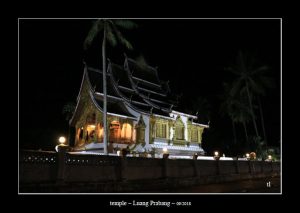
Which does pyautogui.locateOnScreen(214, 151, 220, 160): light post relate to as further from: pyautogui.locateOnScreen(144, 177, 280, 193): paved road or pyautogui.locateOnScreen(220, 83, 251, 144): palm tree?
pyautogui.locateOnScreen(220, 83, 251, 144): palm tree

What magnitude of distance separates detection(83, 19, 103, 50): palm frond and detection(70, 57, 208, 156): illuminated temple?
6.13 m

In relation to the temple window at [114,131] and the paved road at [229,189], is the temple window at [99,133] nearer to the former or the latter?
the temple window at [114,131]

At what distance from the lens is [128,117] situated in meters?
28.0

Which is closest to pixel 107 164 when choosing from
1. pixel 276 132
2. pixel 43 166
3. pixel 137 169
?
pixel 137 169

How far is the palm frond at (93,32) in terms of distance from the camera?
22.1 meters

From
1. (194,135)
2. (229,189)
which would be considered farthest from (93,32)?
(194,135)

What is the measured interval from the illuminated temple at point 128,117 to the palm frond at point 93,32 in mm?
6126

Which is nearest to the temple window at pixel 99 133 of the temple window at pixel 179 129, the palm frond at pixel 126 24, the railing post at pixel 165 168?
the temple window at pixel 179 129

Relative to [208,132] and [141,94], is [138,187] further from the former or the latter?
[208,132]

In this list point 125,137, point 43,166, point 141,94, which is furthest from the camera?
point 141,94

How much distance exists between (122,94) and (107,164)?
48.2 ft

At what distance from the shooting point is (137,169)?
16.8 meters

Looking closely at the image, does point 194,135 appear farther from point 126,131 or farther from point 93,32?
point 93,32

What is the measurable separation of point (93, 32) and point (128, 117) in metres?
8.40
